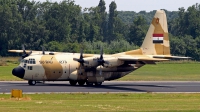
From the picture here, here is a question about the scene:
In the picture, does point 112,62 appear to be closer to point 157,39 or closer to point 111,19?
point 157,39

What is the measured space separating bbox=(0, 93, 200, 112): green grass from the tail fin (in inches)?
480

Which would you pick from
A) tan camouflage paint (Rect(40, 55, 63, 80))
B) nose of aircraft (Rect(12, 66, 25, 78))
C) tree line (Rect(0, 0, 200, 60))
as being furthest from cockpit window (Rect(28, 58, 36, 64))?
tree line (Rect(0, 0, 200, 60))

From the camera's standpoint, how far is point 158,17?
2137 inches

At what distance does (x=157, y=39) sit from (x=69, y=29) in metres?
69.7

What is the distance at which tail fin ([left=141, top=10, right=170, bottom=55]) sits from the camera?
54125 millimetres

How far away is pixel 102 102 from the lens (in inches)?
1400

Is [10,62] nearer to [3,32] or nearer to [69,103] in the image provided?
[3,32]

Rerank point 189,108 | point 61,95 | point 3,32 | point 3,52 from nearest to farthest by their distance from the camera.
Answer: point 189,108 → point 61,95 → point 3,52 → point 3,32

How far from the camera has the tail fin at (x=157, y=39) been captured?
54125mm

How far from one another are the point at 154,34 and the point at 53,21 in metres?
68.9

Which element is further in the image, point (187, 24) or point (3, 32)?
point (187, 24)

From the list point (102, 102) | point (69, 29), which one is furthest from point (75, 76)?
point (69, 29)

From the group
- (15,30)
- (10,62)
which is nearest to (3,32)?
(15,30)

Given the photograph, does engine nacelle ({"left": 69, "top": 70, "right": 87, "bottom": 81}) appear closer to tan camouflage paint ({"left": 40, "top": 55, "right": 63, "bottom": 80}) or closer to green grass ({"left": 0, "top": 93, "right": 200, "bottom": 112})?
tan camouflage paint ({"left": 40, "top": 55, "right": 63, "bottom": 80})
